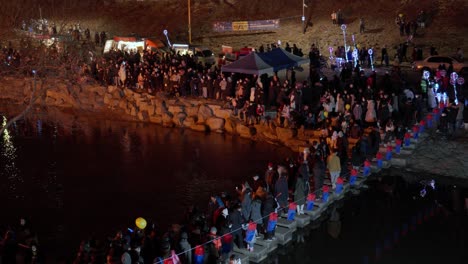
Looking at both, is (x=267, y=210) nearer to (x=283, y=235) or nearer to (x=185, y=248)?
(x=283, y=235)

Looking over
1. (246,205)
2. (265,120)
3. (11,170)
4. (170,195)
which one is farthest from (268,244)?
(11,170)

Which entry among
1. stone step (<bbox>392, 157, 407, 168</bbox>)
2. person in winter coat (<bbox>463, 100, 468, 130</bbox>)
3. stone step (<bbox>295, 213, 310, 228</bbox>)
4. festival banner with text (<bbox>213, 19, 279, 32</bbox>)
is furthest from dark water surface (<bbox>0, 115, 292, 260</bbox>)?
festival banner with text (<bbox>213, 19, 279, 32</bbox>)

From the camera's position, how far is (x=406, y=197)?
1658cm

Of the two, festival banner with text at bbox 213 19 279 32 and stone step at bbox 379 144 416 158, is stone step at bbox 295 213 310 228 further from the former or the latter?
festival banner with text at bbox 213 19 279 32

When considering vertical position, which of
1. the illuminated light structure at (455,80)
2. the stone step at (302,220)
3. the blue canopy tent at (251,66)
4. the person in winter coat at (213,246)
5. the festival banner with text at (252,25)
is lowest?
the stone step at (302,220)

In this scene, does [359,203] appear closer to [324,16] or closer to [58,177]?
[58,177]

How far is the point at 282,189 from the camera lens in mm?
14227

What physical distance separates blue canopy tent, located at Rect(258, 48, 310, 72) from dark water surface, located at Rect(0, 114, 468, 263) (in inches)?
145

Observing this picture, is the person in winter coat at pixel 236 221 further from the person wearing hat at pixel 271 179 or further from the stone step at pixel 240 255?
the person wearing hat at pixel 271 179

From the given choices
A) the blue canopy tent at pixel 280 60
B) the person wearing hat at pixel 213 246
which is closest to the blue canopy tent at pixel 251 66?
the blue canopy tent at pixel 280 60

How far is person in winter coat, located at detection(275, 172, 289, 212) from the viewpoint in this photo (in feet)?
46.5

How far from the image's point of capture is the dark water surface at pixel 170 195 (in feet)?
44.9

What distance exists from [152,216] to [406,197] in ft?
23.3

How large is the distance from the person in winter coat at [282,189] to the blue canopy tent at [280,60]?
1102 cm
